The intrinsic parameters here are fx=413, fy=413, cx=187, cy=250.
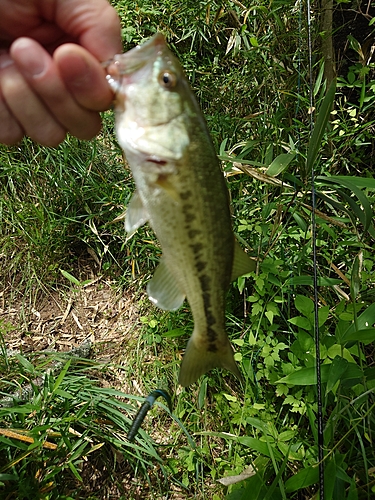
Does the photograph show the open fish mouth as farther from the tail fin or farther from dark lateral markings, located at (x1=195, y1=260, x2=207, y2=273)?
the tail fin

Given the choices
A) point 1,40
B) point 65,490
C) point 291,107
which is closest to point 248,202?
point 291,107

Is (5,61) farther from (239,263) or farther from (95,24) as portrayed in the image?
(239,263)

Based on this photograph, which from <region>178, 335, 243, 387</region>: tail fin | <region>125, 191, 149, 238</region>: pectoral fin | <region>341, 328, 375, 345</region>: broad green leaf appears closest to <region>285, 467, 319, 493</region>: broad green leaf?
<region>341, 328, 375, 345</region>: broad green leaf

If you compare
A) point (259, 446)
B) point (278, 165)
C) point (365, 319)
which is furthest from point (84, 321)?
point (365, 319)

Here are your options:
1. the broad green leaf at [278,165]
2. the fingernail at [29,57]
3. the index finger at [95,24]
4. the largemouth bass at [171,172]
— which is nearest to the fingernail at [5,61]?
the fingernail at [29,57]

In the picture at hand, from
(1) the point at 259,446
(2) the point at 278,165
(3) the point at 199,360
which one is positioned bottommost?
(1) the point at 259,446
